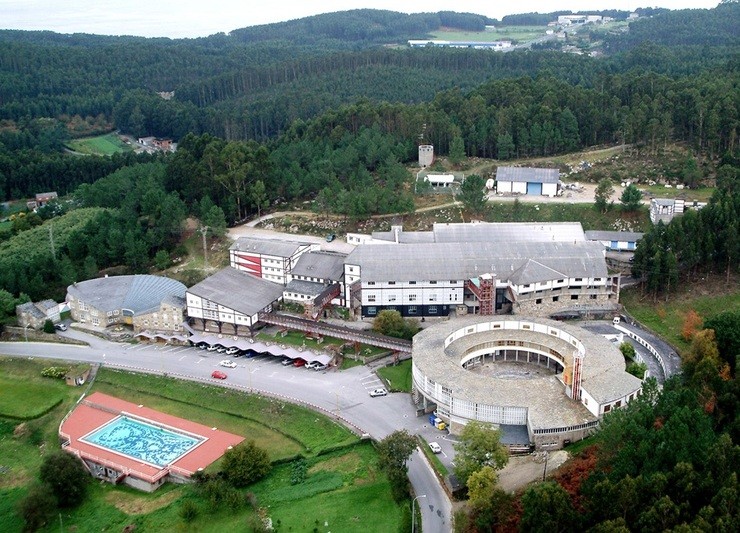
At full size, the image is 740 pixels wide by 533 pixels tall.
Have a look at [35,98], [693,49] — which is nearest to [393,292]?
[693,49]

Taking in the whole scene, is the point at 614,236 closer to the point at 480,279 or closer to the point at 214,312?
the point at 480,279

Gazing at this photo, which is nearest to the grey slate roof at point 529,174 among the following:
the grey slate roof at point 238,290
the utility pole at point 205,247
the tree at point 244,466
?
the grey slate roof at point 238,290

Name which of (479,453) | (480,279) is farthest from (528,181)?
(479,453)

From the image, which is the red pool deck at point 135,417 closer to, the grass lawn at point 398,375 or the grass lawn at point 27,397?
the grass lawn at point 27,397

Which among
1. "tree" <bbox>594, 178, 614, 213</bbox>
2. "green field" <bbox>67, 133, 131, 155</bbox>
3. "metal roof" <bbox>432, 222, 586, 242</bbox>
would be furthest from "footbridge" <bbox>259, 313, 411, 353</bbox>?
"green field" <bbox>67, 133, 131, 155</bbox>

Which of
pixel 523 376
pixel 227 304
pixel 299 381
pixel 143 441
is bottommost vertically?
pixel 143 441

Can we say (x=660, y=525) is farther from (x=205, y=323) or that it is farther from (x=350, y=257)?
(x=205, y=323)
